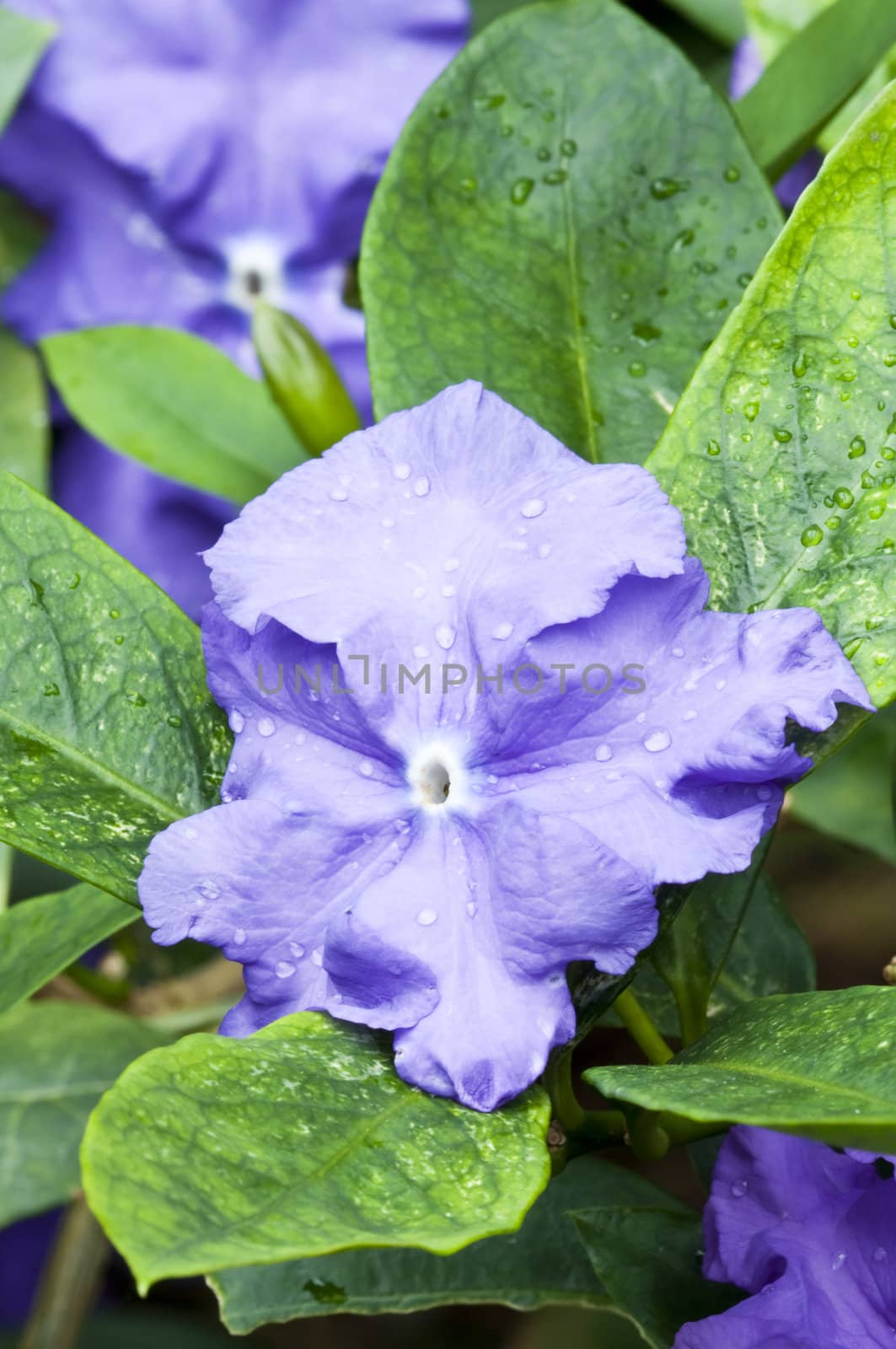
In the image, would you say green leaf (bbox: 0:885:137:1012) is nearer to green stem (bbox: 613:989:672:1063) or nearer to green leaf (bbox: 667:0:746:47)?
green stem (bbox: 613:989:672:1063)

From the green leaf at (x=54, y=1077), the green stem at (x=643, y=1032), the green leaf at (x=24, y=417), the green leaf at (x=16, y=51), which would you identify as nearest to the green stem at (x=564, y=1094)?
the green stem at (x=643, y=1032)

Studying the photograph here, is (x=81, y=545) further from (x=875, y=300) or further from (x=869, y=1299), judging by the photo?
(x=869, y=1299)

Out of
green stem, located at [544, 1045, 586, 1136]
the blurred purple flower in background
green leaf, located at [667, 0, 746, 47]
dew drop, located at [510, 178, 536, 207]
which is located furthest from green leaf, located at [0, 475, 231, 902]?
green leaf, located at [667, 0, 746, 47]

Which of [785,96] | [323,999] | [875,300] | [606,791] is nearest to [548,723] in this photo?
[606,791]

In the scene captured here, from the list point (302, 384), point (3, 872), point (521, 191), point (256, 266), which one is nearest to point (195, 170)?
point (256, 266)

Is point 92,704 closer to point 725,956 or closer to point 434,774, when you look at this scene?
point 434,774

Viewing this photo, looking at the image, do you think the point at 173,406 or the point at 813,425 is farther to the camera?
the point at 173,406
